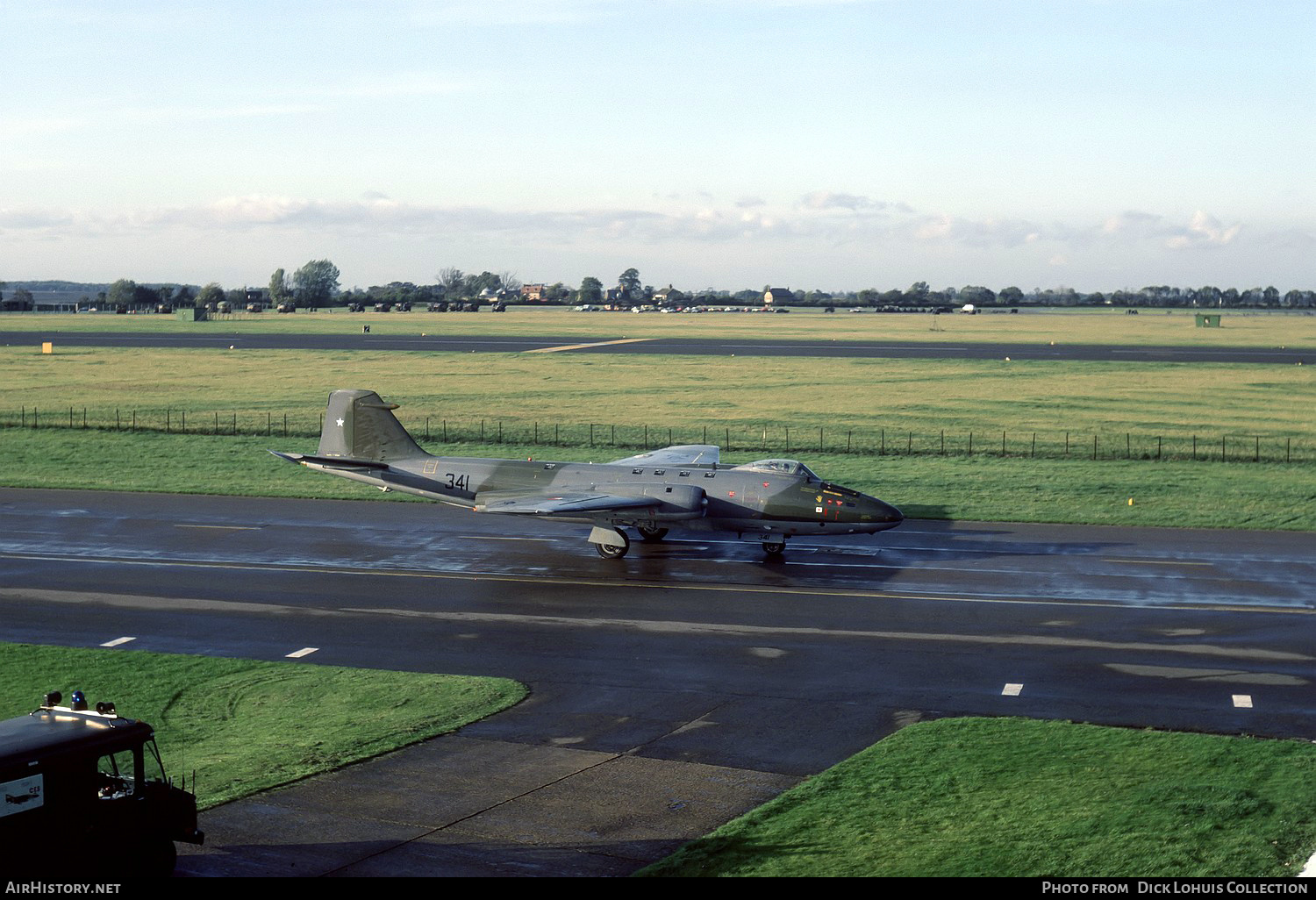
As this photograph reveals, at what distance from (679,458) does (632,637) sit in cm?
1519

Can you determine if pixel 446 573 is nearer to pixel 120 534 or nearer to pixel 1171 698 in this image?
pixel 120 534

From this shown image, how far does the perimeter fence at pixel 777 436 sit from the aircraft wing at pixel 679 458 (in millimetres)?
18474

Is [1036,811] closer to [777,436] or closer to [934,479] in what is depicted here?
[934,479]

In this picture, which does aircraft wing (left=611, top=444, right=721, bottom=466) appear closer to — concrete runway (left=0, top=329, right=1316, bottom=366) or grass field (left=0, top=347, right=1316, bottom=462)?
grass field (left=0, top=347, right=1316, bottom=462)

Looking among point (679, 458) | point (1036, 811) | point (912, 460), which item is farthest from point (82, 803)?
point (912, 460)

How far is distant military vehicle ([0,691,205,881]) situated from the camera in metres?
14.7

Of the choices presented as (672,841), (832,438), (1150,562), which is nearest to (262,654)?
(672,841)

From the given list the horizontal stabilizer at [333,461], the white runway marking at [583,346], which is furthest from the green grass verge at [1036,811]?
the white runway marking at [583,346]

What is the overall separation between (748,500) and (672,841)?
75.9 ft

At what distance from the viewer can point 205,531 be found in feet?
154

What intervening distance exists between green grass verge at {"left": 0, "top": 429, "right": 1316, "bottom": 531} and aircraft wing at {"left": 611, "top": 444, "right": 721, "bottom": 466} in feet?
30.4

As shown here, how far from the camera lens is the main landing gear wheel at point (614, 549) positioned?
42594 mm

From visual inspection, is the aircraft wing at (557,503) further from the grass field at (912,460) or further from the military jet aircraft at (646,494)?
the grass field at (912,460)

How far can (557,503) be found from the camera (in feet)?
134
